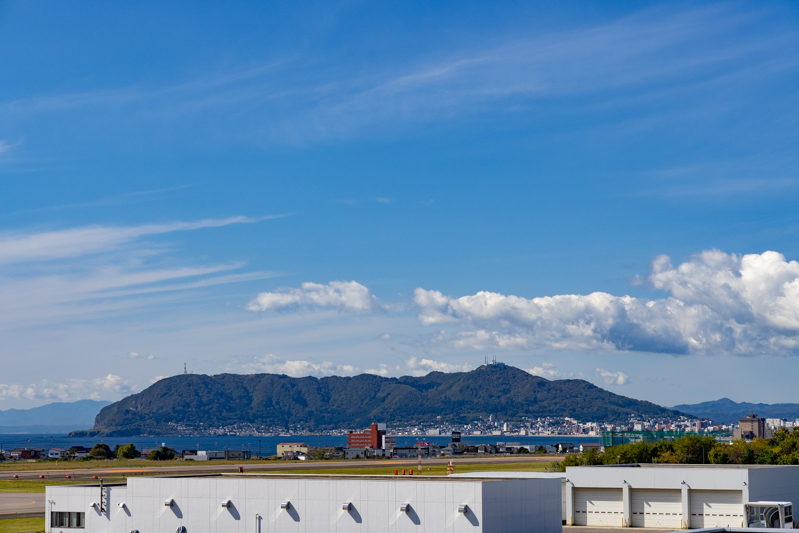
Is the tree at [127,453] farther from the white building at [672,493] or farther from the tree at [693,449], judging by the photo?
the white building at [672,493]

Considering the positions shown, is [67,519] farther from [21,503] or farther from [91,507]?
[21,503]

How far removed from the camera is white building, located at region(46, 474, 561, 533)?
43406 mm

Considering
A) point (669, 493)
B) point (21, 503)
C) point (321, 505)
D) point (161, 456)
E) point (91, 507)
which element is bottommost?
point (161, 456)

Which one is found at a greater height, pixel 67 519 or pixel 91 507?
pixel 91 507

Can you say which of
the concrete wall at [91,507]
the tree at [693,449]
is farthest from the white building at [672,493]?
the tree at [693,449]

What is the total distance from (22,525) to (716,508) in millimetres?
54924

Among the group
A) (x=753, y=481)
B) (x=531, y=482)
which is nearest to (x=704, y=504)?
(x=753, y=481)

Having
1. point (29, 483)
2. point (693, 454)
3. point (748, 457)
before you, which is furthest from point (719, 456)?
point (29, 483)

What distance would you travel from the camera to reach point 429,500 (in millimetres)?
43750

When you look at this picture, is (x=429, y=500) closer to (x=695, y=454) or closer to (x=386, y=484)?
(x=386, y=484)

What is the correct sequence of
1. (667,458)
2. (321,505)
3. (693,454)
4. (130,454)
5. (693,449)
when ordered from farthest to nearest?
(130,454) < (693,449) < (693,454) < (667,458) < (321,505)

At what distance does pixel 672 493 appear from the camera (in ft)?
228

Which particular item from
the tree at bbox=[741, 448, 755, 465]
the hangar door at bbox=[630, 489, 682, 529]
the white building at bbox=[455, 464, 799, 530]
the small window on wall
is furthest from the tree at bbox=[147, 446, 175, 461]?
the small window on wall

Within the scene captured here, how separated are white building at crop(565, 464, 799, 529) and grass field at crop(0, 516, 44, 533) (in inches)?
1688
